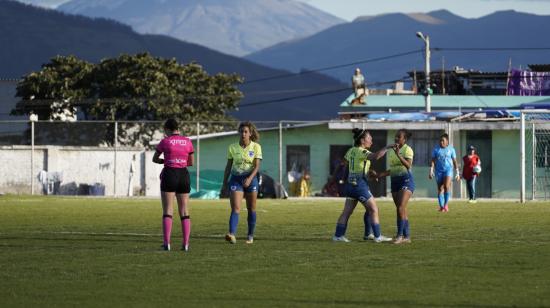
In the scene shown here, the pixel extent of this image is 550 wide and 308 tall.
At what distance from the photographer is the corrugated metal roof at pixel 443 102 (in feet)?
272

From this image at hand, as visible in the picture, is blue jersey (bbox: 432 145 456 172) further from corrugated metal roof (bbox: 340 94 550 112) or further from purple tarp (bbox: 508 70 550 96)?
purple tarp (bbox: 508 70 550 96)

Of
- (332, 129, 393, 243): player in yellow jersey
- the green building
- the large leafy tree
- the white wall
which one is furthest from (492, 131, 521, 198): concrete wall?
(332, 129, 393, 243): player in yellow jersey

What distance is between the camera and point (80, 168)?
2173 inches

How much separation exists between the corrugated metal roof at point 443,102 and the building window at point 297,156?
21660 mm

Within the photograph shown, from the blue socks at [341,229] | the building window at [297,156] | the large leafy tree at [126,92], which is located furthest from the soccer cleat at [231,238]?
the large leafy tree at [126,92]

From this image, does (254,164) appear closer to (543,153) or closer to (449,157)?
(449,157)

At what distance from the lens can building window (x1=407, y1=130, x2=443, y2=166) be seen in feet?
186

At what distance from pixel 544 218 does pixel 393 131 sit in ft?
89.7

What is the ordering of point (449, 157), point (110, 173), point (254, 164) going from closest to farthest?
point (254, 164), point (449, 157), point (110, 173)

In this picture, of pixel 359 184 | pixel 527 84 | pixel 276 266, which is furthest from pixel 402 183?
pixel 527 84

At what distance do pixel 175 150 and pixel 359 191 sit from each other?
131 inches

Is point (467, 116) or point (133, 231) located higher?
point (467, 116)

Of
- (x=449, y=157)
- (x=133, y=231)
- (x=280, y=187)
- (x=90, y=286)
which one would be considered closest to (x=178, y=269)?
(x=90, y=286)

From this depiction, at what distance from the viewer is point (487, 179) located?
56.3m
